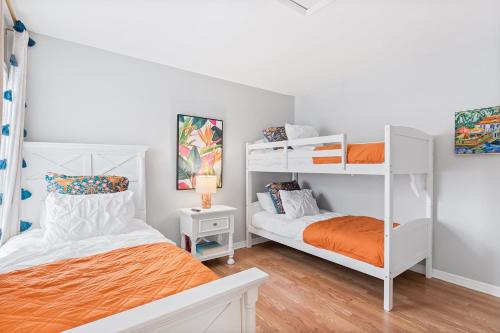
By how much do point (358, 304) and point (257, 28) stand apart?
97.6 inches

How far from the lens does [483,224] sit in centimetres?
233

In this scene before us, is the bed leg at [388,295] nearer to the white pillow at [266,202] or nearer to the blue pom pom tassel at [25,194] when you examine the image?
the white pillow at [266,202]

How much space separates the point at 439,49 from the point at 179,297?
315 cm

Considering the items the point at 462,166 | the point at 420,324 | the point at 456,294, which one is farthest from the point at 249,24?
the point at 456,294

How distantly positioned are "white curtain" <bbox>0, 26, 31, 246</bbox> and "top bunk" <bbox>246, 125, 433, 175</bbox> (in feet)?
7.96

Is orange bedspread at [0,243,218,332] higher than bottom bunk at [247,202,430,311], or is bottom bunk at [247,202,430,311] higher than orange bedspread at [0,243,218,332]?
orange bedspread at [0,243,218,332]

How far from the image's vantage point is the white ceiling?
1.91 metres

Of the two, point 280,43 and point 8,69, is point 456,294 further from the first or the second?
point 8,69

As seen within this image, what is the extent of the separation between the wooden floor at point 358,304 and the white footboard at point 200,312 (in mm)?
888

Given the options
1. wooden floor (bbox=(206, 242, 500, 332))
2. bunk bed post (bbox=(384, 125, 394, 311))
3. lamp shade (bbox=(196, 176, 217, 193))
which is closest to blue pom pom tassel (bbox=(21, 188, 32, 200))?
lamp shade (bbox=(196, 176, 217, 193))

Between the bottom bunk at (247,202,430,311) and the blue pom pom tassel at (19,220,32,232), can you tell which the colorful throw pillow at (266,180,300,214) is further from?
the blue pom pom tassel at (19,220,32,232)

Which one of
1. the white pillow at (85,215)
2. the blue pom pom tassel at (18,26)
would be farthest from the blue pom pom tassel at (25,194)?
the blue pom pom tassel at (18,26)

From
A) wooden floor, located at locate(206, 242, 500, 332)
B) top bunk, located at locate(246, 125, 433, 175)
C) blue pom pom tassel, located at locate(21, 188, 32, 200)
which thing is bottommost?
wooden floor, located at locate(206, 242, 500, 332)

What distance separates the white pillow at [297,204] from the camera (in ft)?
10.1
